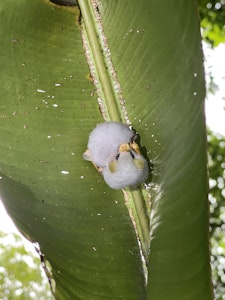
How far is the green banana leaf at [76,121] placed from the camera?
578mm

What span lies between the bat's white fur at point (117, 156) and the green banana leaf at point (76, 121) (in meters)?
0.03

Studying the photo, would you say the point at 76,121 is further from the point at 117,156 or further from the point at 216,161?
the point at 216,161

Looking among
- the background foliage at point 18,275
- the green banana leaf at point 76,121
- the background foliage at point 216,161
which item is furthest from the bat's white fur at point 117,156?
the background foliage at point 18,275

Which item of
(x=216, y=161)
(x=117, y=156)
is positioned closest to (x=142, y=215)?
(x=117, y=156)

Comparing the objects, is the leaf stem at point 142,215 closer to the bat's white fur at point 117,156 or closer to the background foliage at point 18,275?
the bat's white fur at point 117,156

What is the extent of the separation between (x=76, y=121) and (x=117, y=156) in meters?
0.16

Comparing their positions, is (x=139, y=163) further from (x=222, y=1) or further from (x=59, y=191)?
(x=222, y=1)

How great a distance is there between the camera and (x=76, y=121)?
0.67 m

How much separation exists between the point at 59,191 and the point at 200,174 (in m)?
0.33

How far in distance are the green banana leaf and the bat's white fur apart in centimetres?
3

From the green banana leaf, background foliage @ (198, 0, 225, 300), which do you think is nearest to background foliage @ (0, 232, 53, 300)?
background foliage @ (198, 0, 225, 300)

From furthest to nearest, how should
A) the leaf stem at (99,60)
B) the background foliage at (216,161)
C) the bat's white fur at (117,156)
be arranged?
1. the background foliage at (216,161)
2. the leaf stem at (99,60)
3. the bat's white fur at (117,156)

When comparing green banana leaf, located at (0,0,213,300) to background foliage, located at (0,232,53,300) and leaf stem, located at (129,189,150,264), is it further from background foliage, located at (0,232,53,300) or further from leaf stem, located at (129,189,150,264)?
background foliage, located at (0,232,53,300)

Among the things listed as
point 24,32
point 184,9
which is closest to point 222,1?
point 24,32
